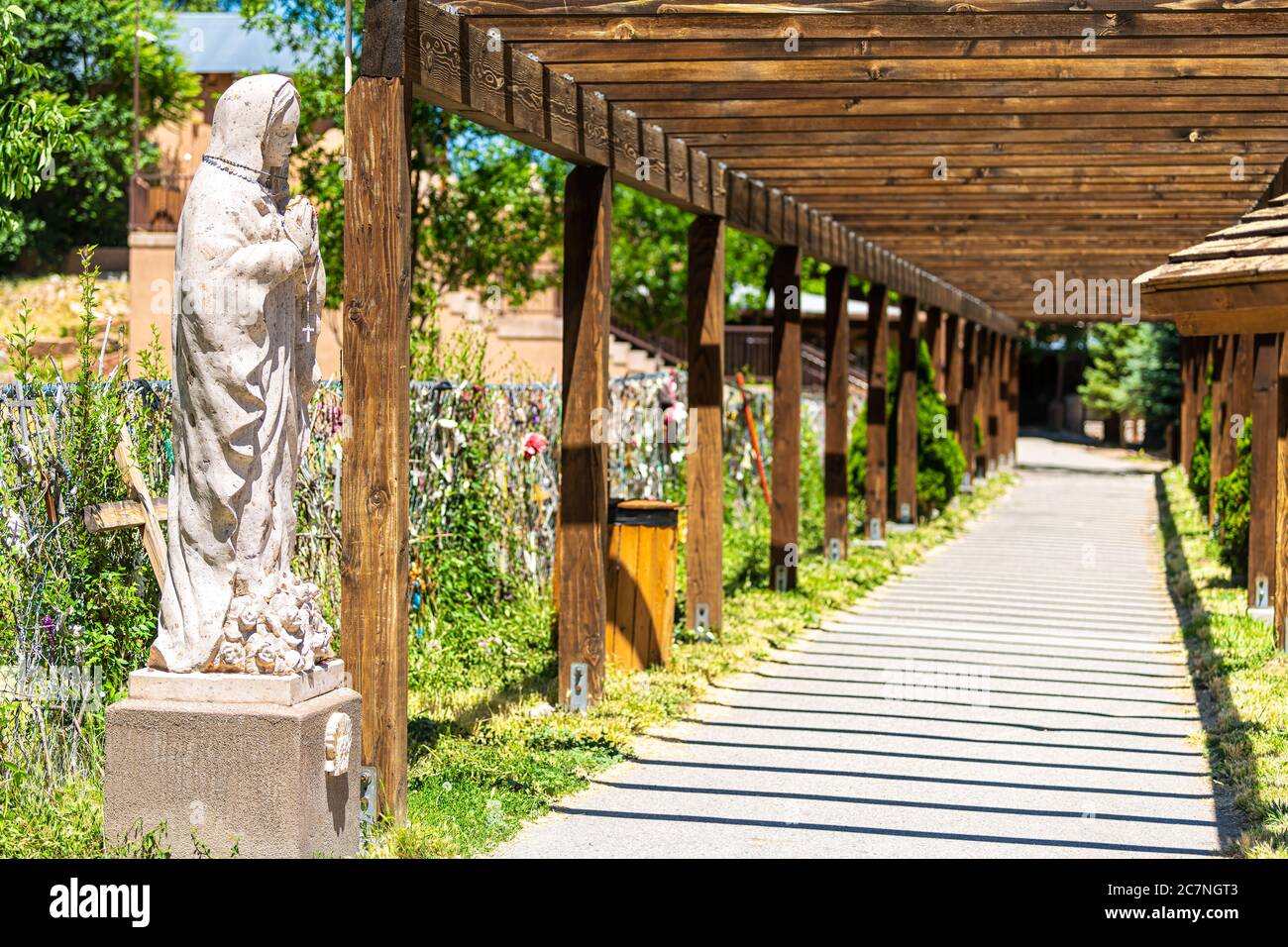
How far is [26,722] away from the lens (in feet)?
18.8

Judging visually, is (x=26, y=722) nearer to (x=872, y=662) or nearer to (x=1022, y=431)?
(x=872, y=662)

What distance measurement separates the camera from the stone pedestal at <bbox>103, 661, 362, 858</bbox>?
4668 mm

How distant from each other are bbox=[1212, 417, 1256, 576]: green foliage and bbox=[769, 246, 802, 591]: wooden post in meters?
3.79

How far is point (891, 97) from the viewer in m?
7.89

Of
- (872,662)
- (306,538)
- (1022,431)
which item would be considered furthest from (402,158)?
(1022,431)

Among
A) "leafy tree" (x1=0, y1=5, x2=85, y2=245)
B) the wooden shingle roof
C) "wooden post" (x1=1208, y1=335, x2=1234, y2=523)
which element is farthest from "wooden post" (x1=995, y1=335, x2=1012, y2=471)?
the wooden shingle roof

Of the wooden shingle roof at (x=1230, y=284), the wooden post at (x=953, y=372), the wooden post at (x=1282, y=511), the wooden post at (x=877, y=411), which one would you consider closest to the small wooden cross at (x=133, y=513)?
the wooden shingle roof at (x=1230, y=284)

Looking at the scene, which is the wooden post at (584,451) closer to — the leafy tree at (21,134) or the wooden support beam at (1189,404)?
the leafy tree at (21,134)

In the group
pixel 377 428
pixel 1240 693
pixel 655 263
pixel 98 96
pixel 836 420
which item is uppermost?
pixel 98 96

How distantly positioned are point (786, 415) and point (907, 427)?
272 inches

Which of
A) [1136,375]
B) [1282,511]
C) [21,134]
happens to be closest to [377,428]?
[21,134]

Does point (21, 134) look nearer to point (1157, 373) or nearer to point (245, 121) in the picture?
point (245, 121)

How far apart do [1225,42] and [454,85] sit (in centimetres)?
354

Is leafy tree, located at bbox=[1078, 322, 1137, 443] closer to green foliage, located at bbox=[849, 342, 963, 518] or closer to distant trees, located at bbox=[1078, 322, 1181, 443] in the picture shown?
distant trees, located at bbox=[1078, 322, 1181, 443]
